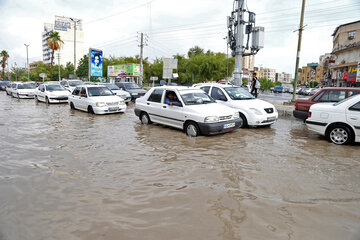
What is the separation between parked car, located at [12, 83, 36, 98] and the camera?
22381 mm

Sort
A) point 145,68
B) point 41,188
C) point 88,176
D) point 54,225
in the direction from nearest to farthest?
point 54,225 → point 41,188 → point 88,176 → point 145,68

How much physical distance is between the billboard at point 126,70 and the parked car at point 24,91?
23209 mm

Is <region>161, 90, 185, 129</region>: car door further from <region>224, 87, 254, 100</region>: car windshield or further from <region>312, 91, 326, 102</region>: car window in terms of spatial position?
<region>312, 91, 326, 102</region>: car window

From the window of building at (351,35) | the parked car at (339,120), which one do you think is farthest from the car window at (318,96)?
the window of building at (351,35)

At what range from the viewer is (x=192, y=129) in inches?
313

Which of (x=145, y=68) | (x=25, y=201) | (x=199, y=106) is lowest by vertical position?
(x=25, y=201)

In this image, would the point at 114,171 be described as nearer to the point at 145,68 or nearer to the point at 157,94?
the point at 157,94

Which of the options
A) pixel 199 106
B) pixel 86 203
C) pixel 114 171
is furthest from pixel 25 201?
pixel 199 106

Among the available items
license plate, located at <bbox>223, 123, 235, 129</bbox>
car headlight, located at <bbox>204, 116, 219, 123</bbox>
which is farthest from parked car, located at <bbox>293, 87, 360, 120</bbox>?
car headlight, located at <bbox>204, 116, 219, 123</bbox>

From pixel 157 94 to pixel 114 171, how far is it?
480 centimetres

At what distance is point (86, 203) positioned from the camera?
147 inches

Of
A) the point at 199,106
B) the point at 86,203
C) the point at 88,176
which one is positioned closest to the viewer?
the point at 86,203

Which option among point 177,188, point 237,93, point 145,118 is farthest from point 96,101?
point 177,188

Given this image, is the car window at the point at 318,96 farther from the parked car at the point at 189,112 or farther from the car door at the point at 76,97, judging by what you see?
the car door at the point at 76,97
